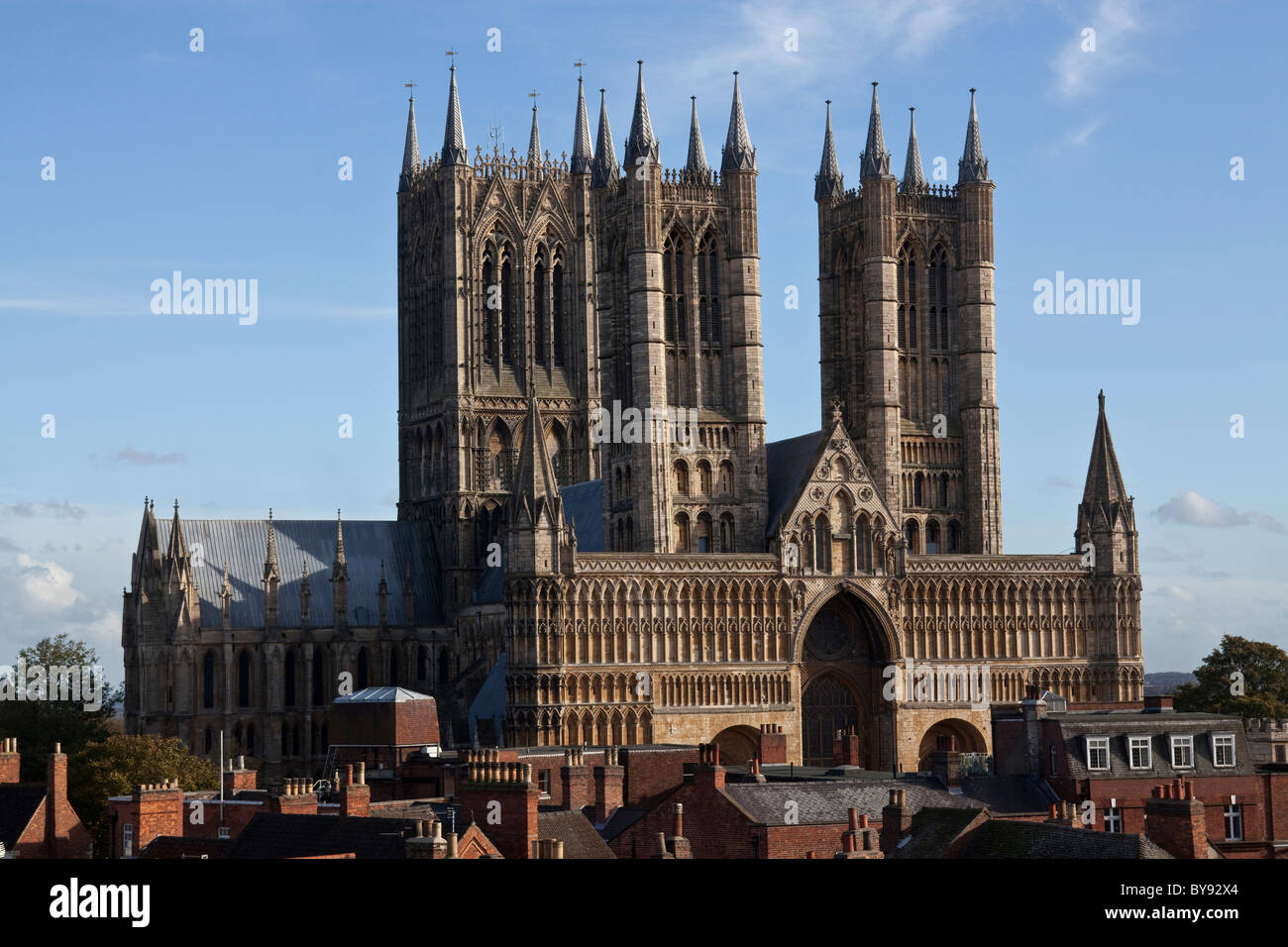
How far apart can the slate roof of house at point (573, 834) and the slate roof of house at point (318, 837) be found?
3.85 metres

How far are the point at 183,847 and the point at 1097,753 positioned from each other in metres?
25.7

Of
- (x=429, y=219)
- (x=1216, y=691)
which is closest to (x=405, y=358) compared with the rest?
(x=429, y=219)

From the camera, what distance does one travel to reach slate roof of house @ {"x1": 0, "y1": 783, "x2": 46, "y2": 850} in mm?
57312

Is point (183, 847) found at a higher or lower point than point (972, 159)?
lower

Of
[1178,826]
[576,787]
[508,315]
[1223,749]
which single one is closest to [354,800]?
[576,787]

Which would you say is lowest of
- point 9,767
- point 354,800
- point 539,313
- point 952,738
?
point 952,738

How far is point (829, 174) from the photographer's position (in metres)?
106

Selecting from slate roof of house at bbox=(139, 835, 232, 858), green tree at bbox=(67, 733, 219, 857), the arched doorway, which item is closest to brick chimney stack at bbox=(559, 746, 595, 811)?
slate roof of house at bbox=(139, 835, 232, 858)

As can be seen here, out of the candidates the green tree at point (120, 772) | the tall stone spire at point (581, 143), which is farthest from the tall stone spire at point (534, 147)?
the green tree at point (120, 772)

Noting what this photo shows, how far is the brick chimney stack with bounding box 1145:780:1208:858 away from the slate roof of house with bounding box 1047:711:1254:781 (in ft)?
49.4

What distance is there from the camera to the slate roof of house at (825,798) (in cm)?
5400

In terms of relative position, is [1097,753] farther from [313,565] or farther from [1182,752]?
[313,565]
